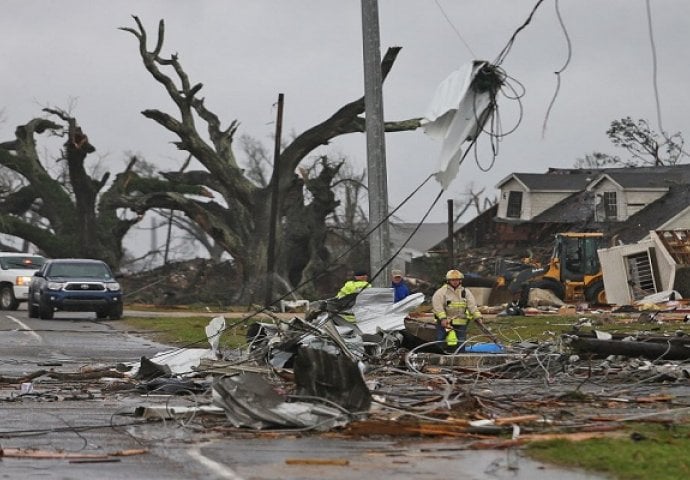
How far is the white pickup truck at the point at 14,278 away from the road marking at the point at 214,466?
3399cm

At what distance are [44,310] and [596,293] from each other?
21.8 m

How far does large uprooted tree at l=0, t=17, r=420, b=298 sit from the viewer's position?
57.8m

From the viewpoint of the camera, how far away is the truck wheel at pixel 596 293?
51.0 metres

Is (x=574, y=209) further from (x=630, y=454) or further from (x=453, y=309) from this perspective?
(x=630, y=454)

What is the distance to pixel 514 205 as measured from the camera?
3007 inches

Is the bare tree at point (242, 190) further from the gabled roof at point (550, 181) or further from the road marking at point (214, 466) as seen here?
the road marking at point (214, 466)

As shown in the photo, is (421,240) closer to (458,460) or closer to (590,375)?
(590,375)

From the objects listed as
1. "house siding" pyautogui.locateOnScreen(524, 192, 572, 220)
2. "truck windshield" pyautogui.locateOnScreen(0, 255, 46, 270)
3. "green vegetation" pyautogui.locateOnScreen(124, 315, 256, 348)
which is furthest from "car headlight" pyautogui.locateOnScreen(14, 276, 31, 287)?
"house siding" pyautogui.locateOnScreen(524, 192, 572, 220)

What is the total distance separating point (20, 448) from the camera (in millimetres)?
11039

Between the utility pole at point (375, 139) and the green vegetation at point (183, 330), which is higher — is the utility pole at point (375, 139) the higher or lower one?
the higher one

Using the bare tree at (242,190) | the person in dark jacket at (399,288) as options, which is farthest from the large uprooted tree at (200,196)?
the person in dark jacket at (399,288)

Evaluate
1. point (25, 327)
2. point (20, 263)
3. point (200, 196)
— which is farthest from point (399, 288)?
point (200, 196)

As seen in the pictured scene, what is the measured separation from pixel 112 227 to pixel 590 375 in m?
50.6

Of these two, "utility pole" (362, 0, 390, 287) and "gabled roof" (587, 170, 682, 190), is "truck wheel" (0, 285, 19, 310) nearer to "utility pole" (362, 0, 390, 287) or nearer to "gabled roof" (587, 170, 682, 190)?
"utility pole" (362, 0, 390, 287)
